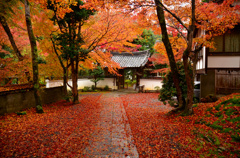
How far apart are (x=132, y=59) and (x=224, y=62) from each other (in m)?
11.9

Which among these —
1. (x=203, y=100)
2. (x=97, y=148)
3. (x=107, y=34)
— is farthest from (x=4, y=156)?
(x=203, y=100)

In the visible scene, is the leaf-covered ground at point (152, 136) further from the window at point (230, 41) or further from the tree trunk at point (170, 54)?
the window at point (230, 41)

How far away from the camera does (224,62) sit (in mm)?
9266

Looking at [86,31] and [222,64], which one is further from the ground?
[86,31]

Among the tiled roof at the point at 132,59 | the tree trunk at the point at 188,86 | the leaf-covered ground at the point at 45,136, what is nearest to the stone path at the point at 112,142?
the leaf-covered ground at the point at 45,136

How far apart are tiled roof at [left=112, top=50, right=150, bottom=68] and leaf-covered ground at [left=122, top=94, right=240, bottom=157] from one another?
42.8 feet

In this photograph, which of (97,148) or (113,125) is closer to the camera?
(97,148)

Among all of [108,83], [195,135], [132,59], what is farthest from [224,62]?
[108,83]

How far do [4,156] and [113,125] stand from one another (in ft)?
12.5

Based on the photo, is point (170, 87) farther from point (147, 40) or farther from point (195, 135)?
point (147, 40)

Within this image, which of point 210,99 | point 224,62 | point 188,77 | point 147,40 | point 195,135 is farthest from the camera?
point 147,40

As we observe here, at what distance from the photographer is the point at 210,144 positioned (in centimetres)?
391

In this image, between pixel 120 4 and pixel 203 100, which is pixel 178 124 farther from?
pixel 120 4

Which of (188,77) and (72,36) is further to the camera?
(72,36)
